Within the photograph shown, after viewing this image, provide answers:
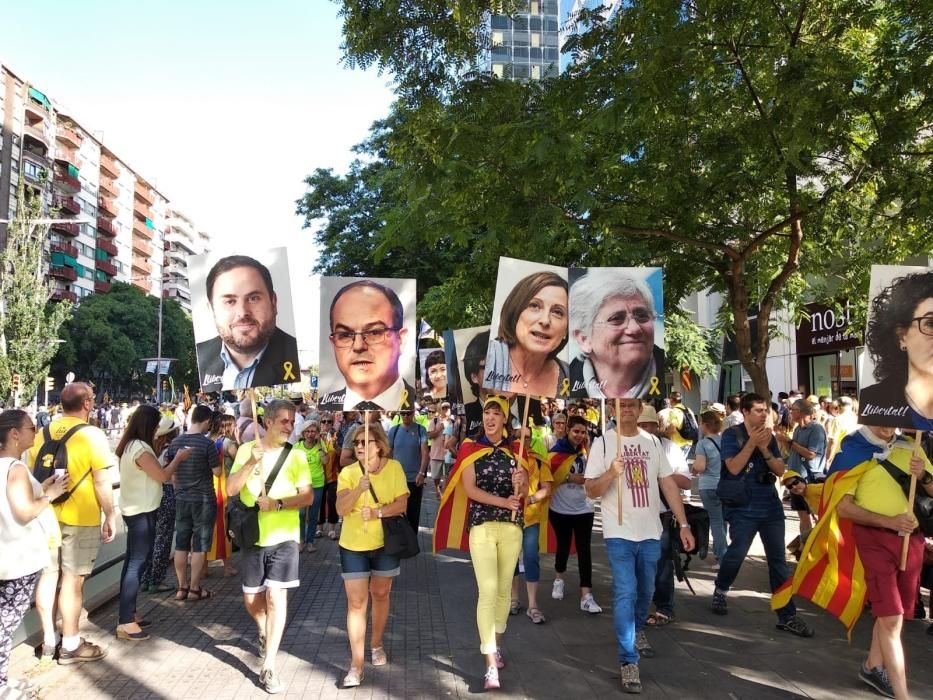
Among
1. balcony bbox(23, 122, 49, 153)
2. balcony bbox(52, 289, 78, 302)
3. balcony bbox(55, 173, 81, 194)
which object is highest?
balcony bbox(23, 122, 49, 153)

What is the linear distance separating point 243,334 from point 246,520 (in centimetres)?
142

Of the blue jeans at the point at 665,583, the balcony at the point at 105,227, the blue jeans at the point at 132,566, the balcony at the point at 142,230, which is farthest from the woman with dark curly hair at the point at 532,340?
the balcony at the point at 142,230

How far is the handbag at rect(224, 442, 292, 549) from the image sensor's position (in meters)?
5.16

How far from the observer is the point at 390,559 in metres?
5.23

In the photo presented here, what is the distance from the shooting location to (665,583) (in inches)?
253

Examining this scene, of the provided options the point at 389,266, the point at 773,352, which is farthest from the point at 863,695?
the point at 773,352

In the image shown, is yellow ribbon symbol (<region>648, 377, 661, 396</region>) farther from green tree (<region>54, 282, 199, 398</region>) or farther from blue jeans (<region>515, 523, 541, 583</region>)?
green tree (<region>54, 282, 199, 398</region>)

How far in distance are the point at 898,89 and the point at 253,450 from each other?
6.47 m

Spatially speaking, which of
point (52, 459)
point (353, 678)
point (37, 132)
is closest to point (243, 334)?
point (52, 459)

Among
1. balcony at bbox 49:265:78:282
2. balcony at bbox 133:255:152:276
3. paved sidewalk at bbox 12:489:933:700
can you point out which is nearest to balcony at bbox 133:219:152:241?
balcony at bbox 133:255:152:276

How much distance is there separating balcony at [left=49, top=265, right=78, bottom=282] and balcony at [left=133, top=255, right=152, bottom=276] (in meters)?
24.0

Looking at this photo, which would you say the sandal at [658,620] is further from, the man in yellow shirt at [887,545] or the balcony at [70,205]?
A: the balcony at [70,205]

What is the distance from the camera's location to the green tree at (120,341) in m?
61.5

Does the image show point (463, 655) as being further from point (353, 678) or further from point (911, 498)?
point (911, 498)
